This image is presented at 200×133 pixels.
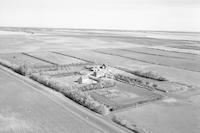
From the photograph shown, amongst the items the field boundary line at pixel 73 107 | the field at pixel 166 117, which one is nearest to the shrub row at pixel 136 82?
the field at pixel 166 117

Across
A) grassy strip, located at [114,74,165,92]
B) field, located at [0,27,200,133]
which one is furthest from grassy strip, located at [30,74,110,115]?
grassy strip, located at [114,74,165,92]

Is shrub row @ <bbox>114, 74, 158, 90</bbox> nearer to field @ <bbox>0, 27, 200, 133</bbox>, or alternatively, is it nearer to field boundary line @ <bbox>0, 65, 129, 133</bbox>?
field @ <bbox>0, 27, 200, 133</bbox>

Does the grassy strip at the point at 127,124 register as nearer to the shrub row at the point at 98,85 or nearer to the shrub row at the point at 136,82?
the shrub row at the point at 98,85

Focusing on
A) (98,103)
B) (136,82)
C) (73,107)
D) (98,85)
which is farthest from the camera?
(136,82)

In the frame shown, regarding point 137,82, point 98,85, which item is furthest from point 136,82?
point 98,85

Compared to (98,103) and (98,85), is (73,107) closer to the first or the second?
(98,103)

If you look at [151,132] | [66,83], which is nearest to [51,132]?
[151,132]
